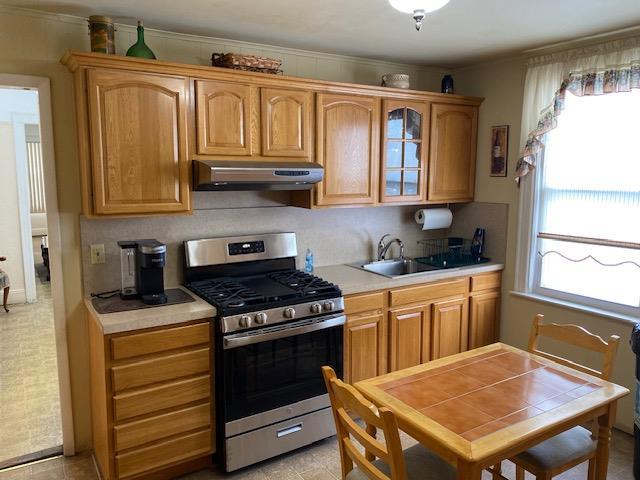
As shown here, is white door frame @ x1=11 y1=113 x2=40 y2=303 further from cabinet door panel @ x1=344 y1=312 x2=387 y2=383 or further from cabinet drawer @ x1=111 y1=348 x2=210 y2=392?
cabinet door panel @ x1=344 y1=312 x2=387 y2=383

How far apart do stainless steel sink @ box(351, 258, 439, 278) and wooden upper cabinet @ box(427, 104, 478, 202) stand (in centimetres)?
52

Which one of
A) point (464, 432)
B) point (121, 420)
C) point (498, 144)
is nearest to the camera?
point (464, 432)

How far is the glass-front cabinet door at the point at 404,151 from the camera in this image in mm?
3395

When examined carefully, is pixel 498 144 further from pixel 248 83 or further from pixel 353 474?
pixel 353 474

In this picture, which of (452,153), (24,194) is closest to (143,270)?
(452,153)

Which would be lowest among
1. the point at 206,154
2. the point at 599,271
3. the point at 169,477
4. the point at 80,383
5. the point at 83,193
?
the point at 169,477

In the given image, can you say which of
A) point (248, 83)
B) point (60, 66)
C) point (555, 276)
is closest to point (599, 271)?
point (555, 276)

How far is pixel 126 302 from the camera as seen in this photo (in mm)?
2574

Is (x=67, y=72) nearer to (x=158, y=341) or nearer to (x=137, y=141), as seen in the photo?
(x=137, y=141)

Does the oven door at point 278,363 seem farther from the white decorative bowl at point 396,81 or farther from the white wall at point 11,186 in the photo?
the white wall at point 11,186

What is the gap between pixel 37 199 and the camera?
8.48 meters

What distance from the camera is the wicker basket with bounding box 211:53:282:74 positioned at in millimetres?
2762

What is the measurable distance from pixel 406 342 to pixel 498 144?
1.63m

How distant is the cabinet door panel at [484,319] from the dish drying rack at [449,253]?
0.90ft
